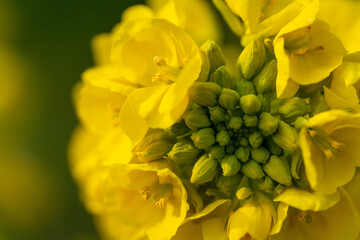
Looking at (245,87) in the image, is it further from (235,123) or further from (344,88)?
(344,88)

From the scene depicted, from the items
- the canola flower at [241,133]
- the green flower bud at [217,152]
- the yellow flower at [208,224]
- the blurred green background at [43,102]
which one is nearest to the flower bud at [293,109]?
the canola flower at [241,133]

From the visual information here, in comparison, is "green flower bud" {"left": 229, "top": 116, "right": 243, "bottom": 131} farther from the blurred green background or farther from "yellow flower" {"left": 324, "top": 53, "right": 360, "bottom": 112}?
the blurred green background

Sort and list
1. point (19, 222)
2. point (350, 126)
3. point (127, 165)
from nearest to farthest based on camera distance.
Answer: point (350, 126) → point (127, 165) → point (19, 222)

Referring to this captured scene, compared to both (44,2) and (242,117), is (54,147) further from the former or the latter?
(242,117)

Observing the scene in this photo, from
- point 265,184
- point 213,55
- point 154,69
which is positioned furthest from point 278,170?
point 154,69

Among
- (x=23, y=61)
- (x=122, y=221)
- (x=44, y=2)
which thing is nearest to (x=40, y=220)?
(x=23, y=61)

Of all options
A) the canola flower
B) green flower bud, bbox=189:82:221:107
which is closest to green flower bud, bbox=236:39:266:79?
the canola flower
